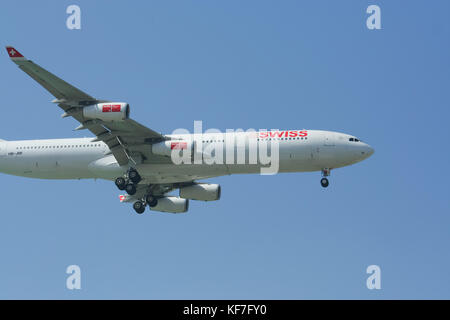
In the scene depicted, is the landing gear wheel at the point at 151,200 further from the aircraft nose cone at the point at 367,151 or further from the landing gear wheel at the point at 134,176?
the aircraft nose cone at the point at 367,151

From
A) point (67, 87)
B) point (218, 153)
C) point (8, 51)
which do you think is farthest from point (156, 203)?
point (8, 51)

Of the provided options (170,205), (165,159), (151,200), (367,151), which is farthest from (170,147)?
(367,151)

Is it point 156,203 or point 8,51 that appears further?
point 156,203

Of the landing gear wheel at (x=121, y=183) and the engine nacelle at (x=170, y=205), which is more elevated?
the landing gear wheel at (x=121, y=183)

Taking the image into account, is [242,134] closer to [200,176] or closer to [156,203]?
[200,176]

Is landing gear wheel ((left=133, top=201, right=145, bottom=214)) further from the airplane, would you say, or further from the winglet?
the winglet

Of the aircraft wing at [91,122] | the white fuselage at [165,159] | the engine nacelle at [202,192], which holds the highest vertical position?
the aircraft wing at [91,122]

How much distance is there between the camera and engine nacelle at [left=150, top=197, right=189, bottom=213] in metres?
60.3

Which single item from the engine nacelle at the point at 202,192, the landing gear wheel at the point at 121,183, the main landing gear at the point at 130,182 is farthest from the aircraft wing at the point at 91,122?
the engine nacelle at the point at 202,192

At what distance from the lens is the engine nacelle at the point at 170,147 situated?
51.3 m

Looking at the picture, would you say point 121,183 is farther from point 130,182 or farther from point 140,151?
point 140,151

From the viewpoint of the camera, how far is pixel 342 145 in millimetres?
52281

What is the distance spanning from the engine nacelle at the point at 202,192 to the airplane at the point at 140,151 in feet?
8.17

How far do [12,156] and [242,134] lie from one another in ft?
55.1
